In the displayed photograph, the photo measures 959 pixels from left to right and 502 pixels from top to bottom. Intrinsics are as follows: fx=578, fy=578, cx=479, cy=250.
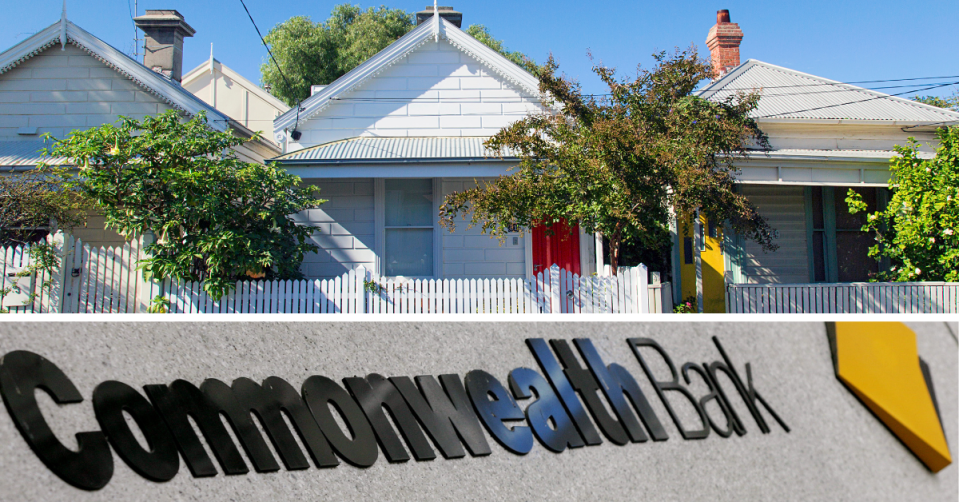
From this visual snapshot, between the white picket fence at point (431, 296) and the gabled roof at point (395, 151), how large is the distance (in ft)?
6.92

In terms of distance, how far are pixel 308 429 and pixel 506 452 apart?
4.73 ft

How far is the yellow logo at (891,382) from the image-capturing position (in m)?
4.65

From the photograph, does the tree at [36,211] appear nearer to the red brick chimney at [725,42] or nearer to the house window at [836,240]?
the house window at [836,240]

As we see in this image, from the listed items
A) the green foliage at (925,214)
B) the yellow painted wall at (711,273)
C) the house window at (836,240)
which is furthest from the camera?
the house window at (836,240)

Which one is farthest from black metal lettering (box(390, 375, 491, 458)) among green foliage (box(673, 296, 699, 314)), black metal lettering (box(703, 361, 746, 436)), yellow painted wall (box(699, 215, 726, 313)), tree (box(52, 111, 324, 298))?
yellow painted wall (box(699, 215, 726, 313))

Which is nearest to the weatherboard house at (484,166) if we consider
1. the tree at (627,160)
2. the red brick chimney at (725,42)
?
the tree at (627,160)

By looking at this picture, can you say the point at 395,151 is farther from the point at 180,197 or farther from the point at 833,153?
the point at 833,153

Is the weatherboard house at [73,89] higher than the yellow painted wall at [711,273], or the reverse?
the weatherboard house at [73,89]

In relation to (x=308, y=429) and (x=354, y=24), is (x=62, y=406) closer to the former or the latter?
(x=308, y=429)

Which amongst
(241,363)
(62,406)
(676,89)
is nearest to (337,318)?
(241,363)

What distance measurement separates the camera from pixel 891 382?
15.4ft

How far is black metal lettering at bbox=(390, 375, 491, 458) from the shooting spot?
4.18m

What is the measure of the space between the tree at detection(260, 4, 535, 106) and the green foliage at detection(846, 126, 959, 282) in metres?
19.8

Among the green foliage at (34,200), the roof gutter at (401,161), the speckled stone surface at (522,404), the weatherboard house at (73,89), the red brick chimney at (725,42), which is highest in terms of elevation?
the red brick chimney at (725,42)
